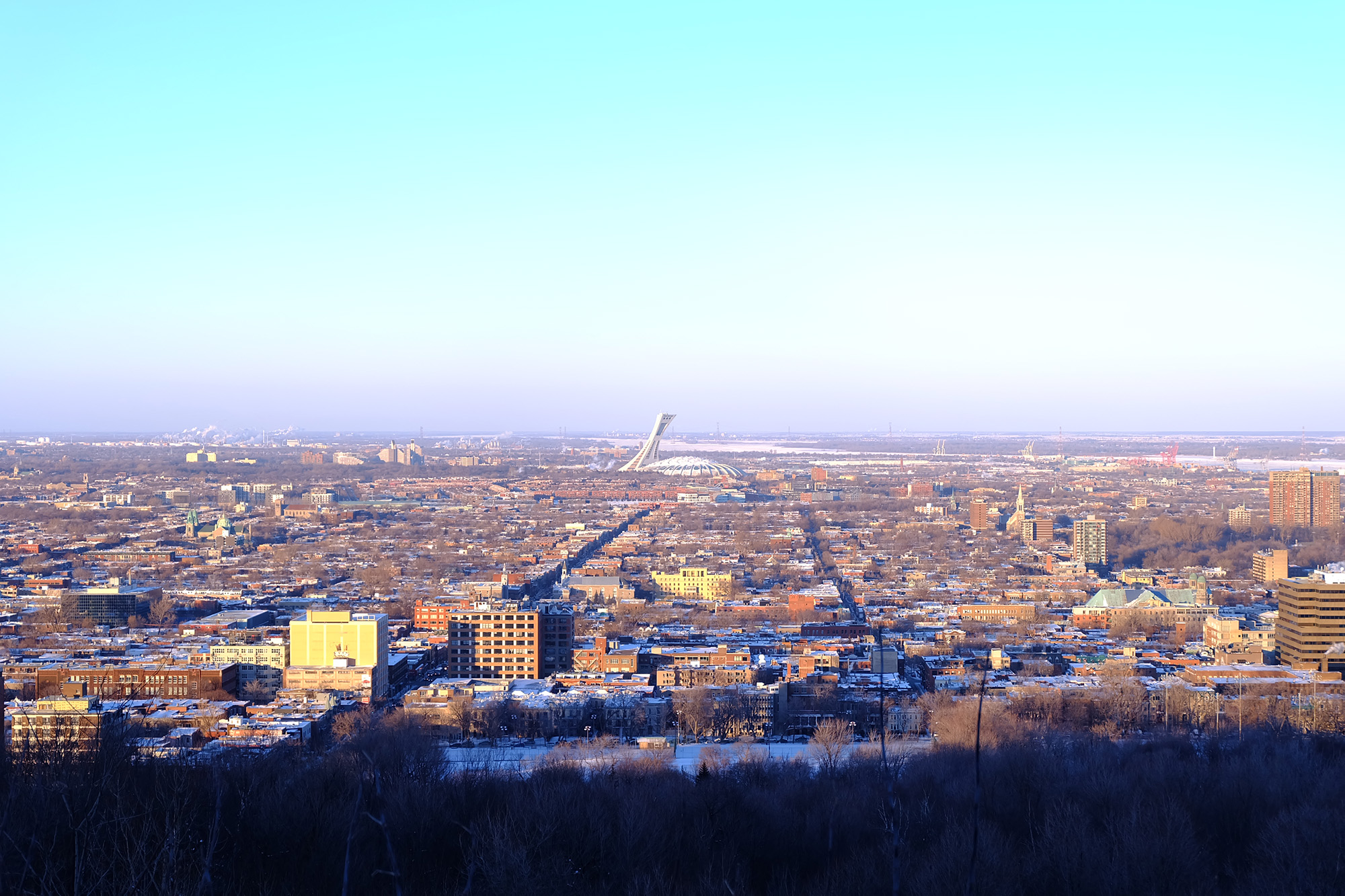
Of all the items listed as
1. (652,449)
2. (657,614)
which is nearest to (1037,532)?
(657,614)

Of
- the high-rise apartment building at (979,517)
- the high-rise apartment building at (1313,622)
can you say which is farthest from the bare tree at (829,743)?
the high-rise apartment building at (979,517)

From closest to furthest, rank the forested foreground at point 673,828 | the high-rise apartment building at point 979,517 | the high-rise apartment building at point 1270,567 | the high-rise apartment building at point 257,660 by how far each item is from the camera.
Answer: the forested foreground at point 673,828 → the high-rise apartment building at point 257,660 → the high-rise apartment building at point 1270,567 → the high-rise apartment building at point 979,517

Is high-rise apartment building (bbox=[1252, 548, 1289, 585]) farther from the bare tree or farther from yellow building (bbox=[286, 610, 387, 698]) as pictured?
yellow building (bbox=[286, 610, 387, 698])

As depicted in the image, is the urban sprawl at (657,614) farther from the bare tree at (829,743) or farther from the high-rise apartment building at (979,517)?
the high-rise apartment building at (979,517)

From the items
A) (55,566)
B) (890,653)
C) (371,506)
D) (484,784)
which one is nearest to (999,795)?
(484,784)

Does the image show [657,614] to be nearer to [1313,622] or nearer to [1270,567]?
[1313,622]

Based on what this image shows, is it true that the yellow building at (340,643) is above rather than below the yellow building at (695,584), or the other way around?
above

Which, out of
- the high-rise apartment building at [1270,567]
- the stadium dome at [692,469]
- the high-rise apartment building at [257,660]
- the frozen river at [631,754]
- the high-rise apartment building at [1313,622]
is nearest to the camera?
the frozen river at [631,754]
